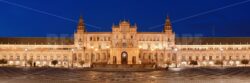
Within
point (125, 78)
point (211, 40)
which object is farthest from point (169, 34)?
point (125, 78)

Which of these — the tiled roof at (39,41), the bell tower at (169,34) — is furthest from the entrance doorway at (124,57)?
the tiled roof at (39,41)

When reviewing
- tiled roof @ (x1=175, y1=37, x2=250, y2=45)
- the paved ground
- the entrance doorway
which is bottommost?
the paved ground

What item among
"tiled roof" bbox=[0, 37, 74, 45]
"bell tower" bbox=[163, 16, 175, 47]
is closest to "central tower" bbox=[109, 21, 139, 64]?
"bell tower" bbox=[163, 16, 175, 47]

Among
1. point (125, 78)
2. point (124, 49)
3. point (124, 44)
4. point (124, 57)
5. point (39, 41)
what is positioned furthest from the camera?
point (39, 41)

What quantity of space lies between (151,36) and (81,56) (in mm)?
19186

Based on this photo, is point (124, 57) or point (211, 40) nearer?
point (124, 57)

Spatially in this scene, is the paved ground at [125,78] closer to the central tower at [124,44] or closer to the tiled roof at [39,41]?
the central tower at [124,44]

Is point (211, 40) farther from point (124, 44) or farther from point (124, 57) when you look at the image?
point (124, 57)

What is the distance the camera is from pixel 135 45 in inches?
5074

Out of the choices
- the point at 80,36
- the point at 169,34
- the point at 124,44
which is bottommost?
the point at 124,44

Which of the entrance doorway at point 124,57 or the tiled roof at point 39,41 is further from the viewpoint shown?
the tiled roof at point 39,41

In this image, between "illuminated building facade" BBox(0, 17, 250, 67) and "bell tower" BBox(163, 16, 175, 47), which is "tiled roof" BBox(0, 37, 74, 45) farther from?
"bell tower" BBox(163, 16, 175, 47)

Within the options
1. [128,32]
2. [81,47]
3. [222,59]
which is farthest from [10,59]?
[222,59]

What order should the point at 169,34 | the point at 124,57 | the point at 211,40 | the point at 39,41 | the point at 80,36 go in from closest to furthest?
1. the point at 124,57
2. the point at 169,34
3. the point at 80,36
4. the point at 39,41
5. the point at 211,40
